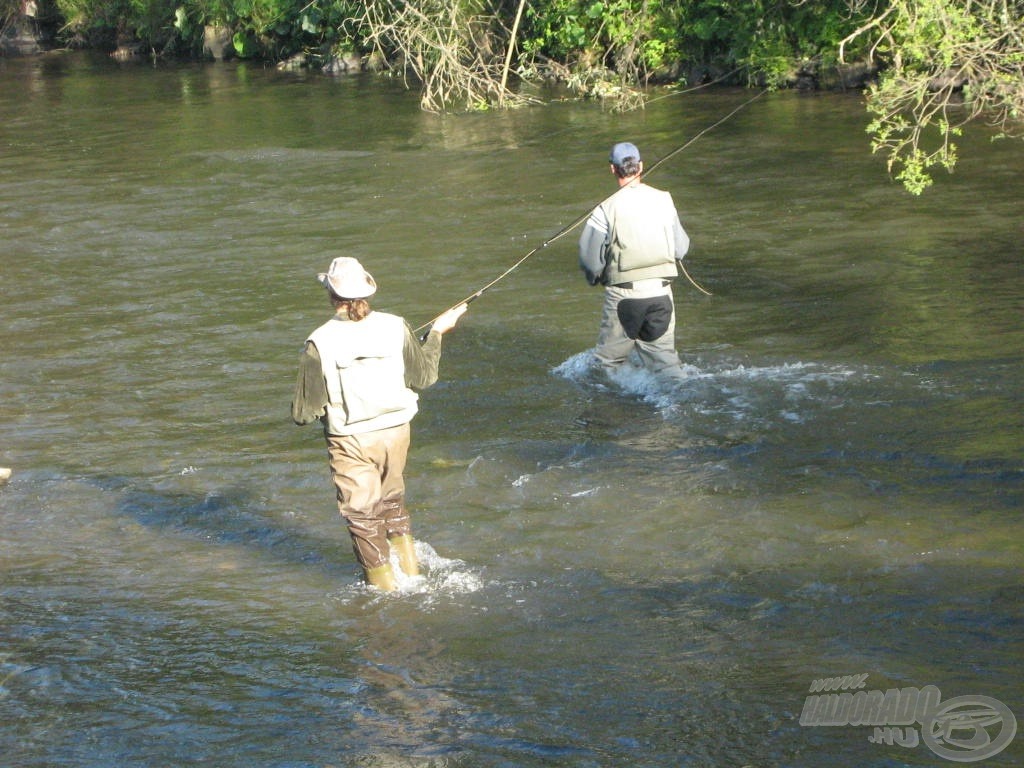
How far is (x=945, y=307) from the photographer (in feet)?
34.4

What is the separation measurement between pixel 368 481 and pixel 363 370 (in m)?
0.58

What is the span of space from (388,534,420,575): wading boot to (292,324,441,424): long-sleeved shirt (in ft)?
2.65

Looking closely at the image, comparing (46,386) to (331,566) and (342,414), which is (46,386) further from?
(342,414)

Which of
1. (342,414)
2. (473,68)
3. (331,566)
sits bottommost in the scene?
(331,566)

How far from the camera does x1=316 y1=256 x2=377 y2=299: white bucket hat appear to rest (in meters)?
5.81

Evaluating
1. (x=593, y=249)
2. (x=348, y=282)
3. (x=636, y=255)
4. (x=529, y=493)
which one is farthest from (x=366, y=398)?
(x=636, y=255)

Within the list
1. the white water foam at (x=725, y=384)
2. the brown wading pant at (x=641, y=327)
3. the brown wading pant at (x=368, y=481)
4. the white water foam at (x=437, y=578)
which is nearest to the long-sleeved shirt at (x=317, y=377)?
the brown wading pant at (x=368, y=481)

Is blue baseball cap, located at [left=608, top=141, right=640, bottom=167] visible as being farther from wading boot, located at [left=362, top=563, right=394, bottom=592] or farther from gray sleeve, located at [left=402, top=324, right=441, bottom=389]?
wading boot, located at [left=362, top=563, right=394, bottom=592]

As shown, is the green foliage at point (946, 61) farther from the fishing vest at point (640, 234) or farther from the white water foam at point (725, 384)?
the fishing vest at point (640, 234)

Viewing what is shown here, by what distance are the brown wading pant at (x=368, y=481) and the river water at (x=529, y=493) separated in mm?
299

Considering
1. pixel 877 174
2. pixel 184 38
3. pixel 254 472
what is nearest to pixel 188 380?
pixel 254 472

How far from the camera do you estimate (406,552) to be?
255 inches

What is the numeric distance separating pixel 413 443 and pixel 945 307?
15.4 feet

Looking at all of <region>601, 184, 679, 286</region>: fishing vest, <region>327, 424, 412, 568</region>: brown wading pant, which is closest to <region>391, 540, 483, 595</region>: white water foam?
<region>327, 424, 412, 568</region>: brown wading pant
